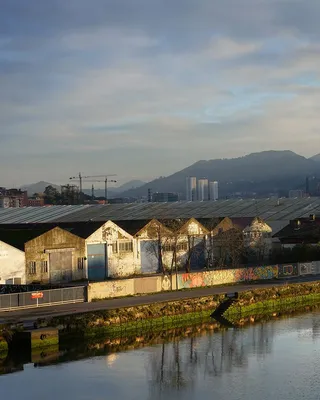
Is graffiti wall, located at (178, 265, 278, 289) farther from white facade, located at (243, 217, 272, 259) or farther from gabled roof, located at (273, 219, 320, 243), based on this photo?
gabled roof, located at (273, 219, 320, 243)

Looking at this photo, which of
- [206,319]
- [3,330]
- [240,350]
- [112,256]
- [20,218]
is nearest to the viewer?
[3,330]

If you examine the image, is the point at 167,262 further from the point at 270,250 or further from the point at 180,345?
the point at 180,345

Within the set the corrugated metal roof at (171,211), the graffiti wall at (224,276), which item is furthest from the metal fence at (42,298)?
the corrugated metal roof at (171,211)

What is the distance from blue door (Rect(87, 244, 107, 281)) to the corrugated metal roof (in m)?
20.8

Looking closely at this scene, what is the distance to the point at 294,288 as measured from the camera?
4947cm

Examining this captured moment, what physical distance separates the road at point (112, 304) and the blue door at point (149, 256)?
9.08 m

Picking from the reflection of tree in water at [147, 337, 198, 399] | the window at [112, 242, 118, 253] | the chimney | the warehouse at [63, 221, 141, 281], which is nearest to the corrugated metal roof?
the chimney

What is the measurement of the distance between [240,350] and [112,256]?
21.5 meters

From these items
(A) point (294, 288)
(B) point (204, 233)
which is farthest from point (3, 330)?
(B) point (204, 233)

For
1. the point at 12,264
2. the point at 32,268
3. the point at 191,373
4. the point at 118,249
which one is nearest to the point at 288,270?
the point at 118,249

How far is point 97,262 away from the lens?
54.6 meters

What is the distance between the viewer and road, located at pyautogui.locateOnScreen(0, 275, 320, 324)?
119ft

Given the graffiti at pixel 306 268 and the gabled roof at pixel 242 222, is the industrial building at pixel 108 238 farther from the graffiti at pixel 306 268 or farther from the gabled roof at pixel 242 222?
the graffiti at pixel 306 268

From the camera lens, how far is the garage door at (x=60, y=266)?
5078 centimetres
